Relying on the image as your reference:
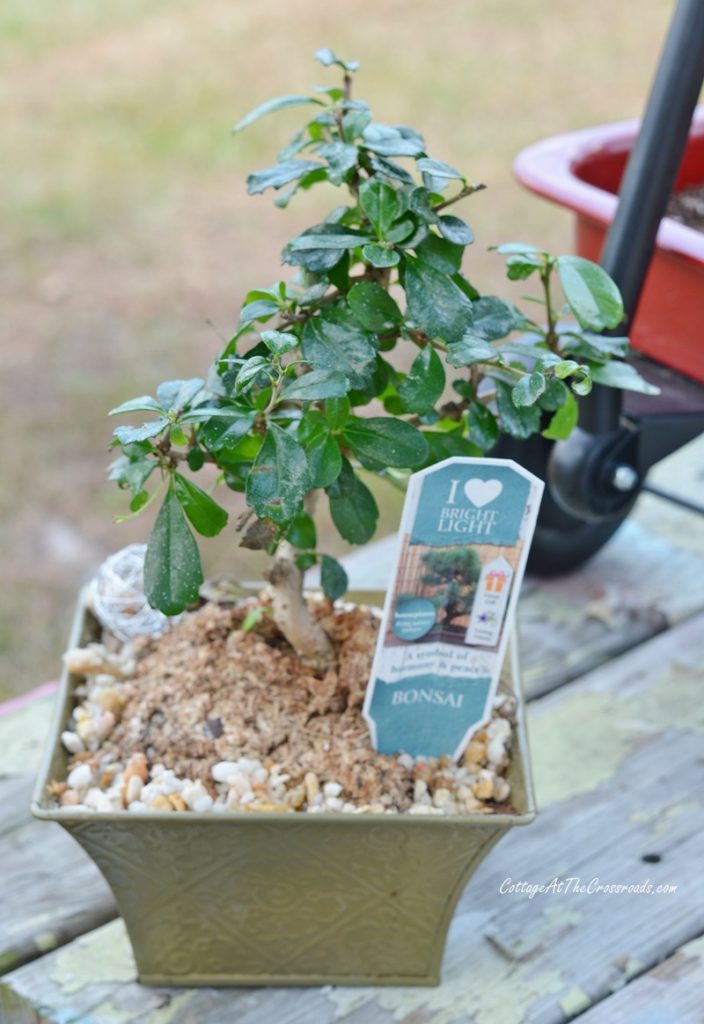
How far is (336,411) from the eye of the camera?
70cm

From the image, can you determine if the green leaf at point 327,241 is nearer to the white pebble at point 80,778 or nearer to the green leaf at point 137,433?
the green leaf at point 137,433

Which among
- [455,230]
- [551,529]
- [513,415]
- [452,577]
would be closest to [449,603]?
[452,577]

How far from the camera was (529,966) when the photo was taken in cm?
82

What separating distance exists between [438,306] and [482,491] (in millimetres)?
109

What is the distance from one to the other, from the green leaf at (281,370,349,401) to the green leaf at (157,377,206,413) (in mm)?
70

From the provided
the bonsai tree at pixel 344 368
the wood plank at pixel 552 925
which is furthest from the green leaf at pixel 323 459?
the wood plank at pixel 552 925

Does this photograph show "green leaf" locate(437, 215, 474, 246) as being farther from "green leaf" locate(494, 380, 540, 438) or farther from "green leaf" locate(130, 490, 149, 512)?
"green leaf" locate(130, 490, 149, 512)

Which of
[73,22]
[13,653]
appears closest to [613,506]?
[13,653]

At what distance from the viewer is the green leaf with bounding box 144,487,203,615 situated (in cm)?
69

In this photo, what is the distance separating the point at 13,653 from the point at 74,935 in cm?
96

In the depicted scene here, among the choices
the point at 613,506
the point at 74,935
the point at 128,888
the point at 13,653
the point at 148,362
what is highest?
the point at 613,506

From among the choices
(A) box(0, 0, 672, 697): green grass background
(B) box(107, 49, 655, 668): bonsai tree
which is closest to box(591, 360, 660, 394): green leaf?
(B) box(107, 49, 655, 668): bonsai tree

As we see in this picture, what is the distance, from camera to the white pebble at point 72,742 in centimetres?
82

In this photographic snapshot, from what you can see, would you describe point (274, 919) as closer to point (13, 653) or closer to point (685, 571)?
point (685, 571)
